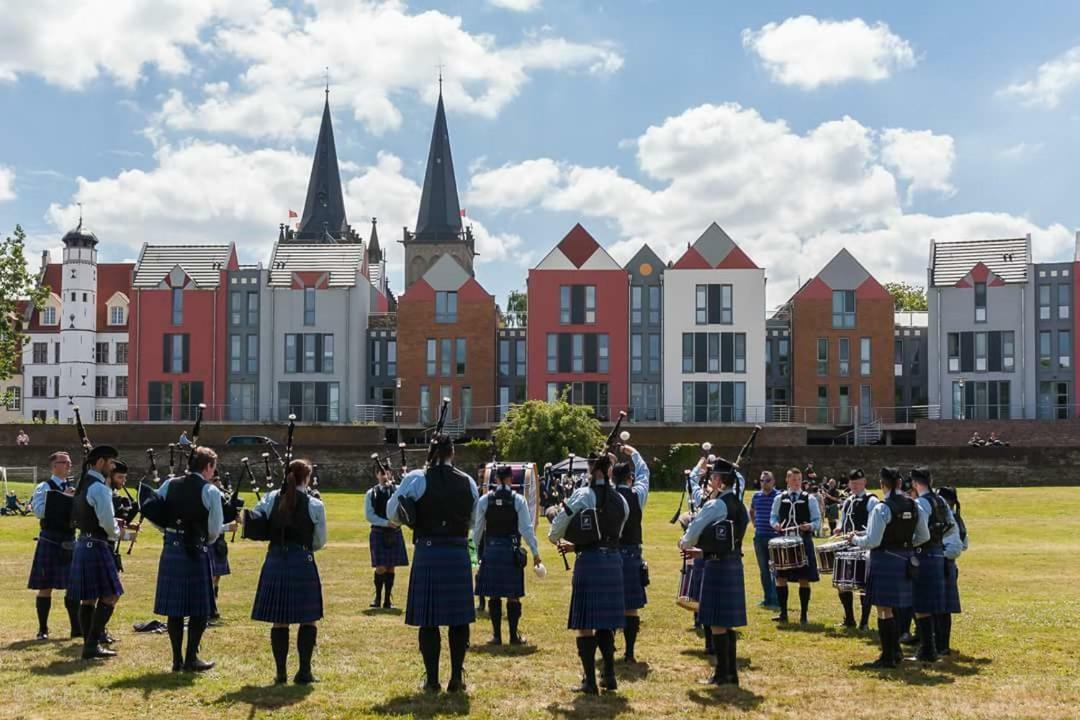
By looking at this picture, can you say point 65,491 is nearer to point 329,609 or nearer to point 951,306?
point 329,609

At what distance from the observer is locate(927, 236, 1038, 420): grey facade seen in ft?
216

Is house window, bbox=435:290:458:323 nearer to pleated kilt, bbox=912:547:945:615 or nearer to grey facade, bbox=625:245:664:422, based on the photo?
grey facade, bbox=625:245:664:422

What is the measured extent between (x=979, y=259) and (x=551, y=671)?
62599mm

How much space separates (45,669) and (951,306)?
6297 centimetres

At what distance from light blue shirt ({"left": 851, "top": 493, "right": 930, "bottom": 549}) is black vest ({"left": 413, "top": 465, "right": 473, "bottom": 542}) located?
4.59 m

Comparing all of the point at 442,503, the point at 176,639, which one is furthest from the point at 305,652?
the point at 442,503

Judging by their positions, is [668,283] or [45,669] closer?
[45,669]

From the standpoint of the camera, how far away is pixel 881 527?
1246cm

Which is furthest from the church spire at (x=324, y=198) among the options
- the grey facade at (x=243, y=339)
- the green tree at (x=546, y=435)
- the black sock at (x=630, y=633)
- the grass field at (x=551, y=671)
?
the black sock at (x=630, y=633)

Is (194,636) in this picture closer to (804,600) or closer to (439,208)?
(804,600)

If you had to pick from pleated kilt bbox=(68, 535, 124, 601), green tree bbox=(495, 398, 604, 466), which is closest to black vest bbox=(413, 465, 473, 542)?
pleated kilt bbox=(68, 535, 124, 601)

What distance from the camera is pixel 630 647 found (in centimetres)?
1274

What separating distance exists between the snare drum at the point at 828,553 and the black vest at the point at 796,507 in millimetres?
777

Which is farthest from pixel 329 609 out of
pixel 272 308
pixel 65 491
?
pixel 272 308
